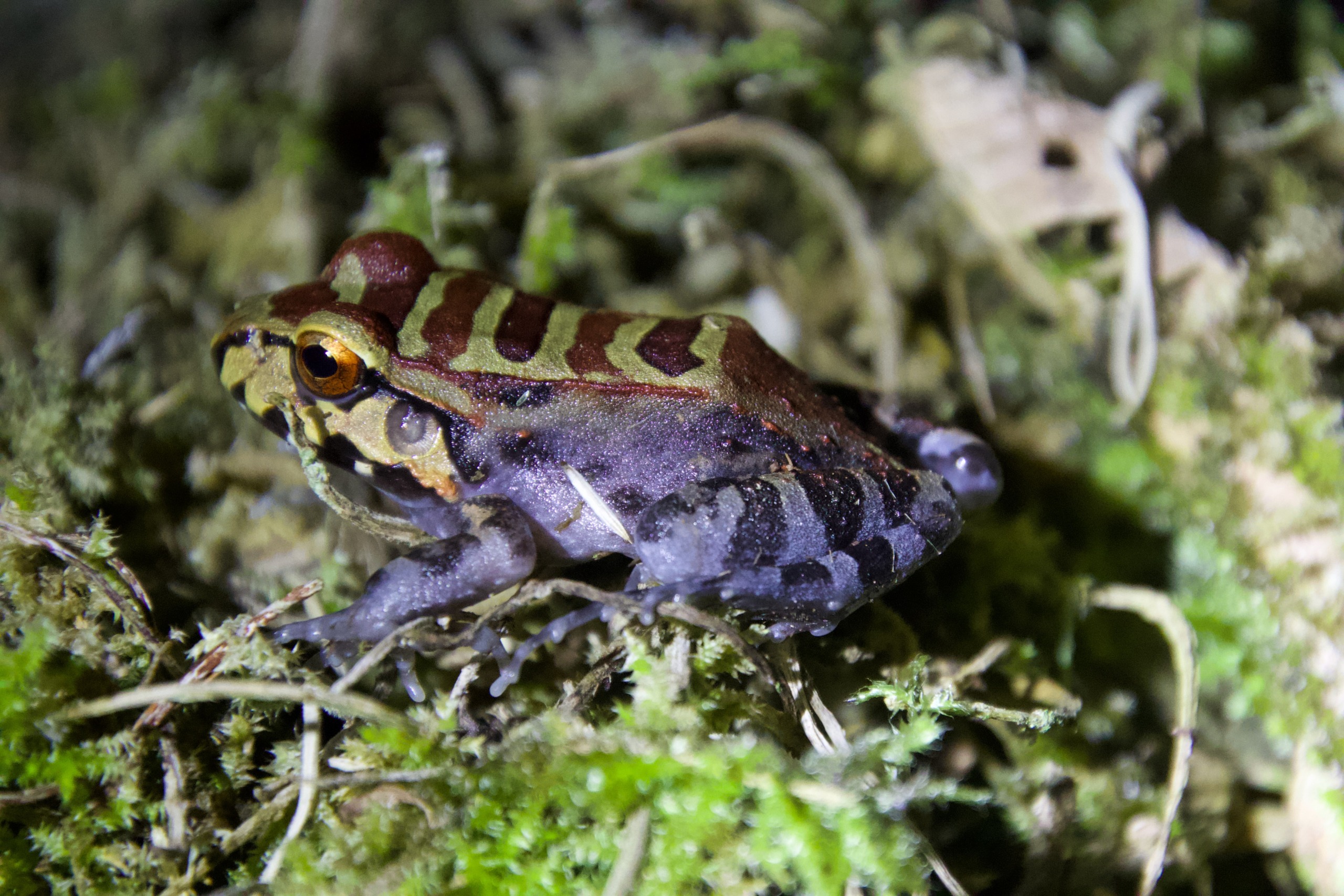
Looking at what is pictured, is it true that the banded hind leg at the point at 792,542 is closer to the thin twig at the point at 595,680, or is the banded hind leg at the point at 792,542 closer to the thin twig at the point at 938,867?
the thin twig at the point at 595,680

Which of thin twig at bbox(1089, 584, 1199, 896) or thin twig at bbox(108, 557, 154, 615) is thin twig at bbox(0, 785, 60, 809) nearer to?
thin twig at bbox(108, 557, 154, 615)

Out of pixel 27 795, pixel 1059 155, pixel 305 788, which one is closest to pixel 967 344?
pixel 1059 155

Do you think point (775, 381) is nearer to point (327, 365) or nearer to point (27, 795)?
point (327, 365)

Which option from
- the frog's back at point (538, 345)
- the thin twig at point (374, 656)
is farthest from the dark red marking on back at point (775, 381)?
the thin twig at point (374, 656)

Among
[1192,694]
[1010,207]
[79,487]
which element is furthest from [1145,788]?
[79,487]

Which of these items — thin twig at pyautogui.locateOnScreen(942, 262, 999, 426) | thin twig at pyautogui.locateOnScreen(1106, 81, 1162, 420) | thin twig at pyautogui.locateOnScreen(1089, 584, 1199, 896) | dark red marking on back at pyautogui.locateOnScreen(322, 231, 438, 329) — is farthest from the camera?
thin twig at pyautogui.locateOnScreen(942, 262, 999, 426)

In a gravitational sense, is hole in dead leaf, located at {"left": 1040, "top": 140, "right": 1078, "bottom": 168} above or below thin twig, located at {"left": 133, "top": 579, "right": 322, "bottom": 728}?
above

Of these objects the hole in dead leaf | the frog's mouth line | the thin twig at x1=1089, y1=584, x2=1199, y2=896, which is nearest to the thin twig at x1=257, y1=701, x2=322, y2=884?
the frog's mouth line

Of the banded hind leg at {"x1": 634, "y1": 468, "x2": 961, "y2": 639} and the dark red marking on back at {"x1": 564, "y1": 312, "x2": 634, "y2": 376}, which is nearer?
the banded hind leg at {"x1": 634, "y1": 468, "x2": 961, "y2": 639}
